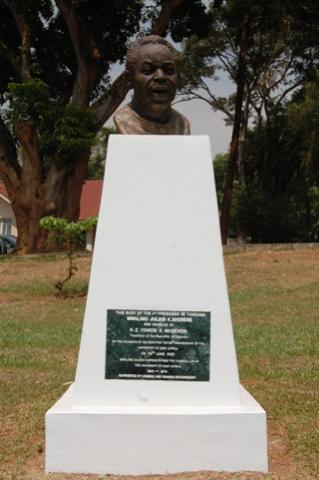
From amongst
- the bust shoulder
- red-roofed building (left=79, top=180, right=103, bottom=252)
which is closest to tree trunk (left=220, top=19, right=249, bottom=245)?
Result: red-roofed building (left=79, top=180, right=103, bottom=252)

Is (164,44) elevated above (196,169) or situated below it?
above

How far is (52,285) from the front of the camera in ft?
49.1

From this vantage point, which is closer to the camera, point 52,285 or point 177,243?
point 177,243

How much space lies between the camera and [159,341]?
4.60 meters

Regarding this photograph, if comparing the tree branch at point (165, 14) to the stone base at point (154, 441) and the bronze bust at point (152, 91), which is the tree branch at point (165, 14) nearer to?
the bronze bust at point (152, 91)

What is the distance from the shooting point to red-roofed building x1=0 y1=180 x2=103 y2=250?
119 ft

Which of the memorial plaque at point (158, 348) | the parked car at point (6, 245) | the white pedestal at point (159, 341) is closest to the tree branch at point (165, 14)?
the parked car at point (6, 245)

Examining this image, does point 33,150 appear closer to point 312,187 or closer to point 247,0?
point 247,0

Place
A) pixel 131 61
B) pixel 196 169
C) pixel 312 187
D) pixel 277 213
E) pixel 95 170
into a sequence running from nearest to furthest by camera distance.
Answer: pixel 196 169 → pixel 131 61 → pixel 277 213 → pixel 312 187 → pixel 95 170

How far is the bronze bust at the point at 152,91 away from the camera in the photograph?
16.5 ft

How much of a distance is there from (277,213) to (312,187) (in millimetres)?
5487

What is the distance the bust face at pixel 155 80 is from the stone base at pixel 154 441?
7.38 feet

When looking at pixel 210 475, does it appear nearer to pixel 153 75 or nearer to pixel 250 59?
pixel 153 75

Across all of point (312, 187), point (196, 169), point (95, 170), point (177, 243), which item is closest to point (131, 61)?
point (196, 169)
